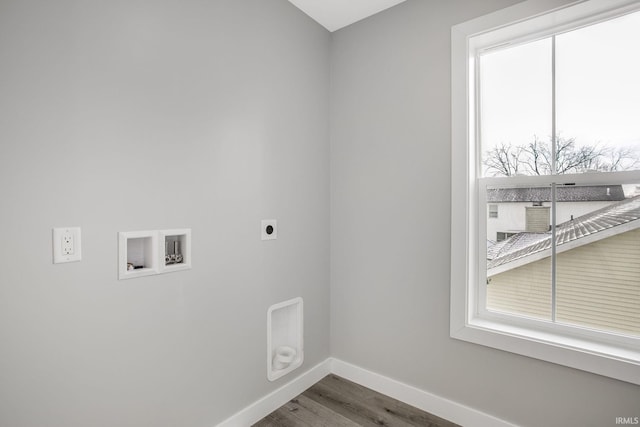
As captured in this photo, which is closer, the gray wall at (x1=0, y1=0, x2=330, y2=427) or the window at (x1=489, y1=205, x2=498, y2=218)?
the gray wall at (x1=0, y1=0, x2=330, y2=427)

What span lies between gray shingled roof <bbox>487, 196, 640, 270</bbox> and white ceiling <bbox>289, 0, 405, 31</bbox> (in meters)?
1.59

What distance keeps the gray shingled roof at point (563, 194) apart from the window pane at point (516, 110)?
97 millimetres

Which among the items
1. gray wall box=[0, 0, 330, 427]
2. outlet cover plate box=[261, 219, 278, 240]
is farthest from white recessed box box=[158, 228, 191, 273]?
outlet cover plate box=[261, 219, 278, 240]

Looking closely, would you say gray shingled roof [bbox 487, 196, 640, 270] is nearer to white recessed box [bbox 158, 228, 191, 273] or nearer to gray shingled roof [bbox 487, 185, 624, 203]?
gray shingled roof [bbox 487, 185, 624, 203]

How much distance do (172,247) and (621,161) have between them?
84.3 inches

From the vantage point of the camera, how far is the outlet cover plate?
1862mm

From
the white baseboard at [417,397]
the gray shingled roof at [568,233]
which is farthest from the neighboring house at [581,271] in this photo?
the white baseboard at [417,397]

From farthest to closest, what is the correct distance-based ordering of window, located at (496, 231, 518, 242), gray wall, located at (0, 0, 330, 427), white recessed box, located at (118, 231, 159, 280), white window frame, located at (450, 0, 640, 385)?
window, located at (496, 231, 518, 242) < white window frame, located at (450, 0, 640, 385) < white recessed box, located at (118, 231, 159, 280) < gray wall, located at (0, 0, 330, 427)

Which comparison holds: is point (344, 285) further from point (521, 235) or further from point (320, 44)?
point (320, 44)

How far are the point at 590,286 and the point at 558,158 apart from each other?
645 millimetres

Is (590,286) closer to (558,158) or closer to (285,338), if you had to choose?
(558,158)

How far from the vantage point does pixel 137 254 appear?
142 cm

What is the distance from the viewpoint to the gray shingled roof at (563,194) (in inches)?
58.5

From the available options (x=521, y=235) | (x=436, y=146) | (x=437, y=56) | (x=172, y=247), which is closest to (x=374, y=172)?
(x=436, y=146)
